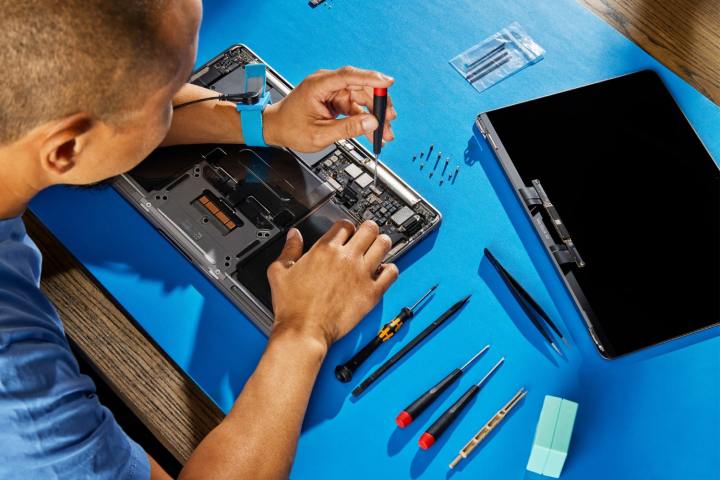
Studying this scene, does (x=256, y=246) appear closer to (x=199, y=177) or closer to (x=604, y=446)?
(x=199, y=177)

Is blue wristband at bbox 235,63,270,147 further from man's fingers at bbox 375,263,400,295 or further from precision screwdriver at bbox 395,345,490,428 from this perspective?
precision screwdriver at bbox 395,345,490,428

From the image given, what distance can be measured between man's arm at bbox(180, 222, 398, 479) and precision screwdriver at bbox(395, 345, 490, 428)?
0.15 m

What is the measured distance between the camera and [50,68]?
0.85 metres

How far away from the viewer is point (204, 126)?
139 cm

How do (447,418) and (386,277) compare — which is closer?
(447,418)

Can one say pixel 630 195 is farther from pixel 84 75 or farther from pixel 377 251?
pixel 84 75

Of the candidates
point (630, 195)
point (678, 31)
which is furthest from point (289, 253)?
point (678, 31)

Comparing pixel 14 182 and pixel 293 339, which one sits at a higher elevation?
pixel 14 182

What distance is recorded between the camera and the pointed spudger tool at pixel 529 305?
1.25 m

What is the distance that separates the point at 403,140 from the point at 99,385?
97 centimetres

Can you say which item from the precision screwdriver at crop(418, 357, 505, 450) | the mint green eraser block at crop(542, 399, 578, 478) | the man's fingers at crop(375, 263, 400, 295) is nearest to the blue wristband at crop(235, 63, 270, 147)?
the man's fingers at crop(375, 263, 400, 295)

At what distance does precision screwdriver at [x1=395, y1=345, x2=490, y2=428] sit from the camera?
3.82ft

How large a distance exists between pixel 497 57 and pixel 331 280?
24.4 inches

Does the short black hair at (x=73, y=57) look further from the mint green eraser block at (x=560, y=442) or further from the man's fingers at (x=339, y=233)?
the mint green eraser block at (x=560, y=442)
